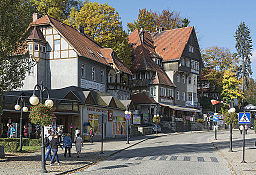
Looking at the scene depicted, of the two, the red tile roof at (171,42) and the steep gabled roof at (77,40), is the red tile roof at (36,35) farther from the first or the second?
the red tile roof at (171,42)

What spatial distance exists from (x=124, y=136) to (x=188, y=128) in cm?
2324

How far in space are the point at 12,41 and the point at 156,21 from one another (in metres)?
58.5

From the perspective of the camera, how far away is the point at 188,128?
65.9 metres

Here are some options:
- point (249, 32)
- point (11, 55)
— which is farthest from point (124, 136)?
point (249, 32)

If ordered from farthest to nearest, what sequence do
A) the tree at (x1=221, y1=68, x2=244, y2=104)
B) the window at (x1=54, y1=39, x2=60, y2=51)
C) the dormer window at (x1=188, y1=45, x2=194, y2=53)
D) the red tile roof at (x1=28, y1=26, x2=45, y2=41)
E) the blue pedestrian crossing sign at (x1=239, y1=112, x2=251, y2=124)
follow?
the tree at (x1=221, y1=68, x2=244, y2=104), the dormer window at (x1=188, y1=45, x2=194, y2=53), the window at (x1=54, y1=39, x2=60, y2=51), the red tile roof at (x1=28, y1=26, x2=45, y2=41), the blue pedestrian crossing sign at (x1=239, y1=112, x2=251, y2=124)

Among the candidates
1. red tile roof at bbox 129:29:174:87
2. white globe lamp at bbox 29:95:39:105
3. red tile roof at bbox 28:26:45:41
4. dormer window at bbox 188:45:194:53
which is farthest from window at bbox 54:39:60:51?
dormer window at bbox 188:45:194:53

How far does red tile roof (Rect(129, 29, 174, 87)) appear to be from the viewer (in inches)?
2414

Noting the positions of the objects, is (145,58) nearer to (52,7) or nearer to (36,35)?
(52,7)

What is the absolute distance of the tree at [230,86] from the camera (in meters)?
71.6

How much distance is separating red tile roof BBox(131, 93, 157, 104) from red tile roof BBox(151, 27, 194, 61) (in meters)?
10.1

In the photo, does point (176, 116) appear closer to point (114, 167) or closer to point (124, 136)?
point (124, 136)

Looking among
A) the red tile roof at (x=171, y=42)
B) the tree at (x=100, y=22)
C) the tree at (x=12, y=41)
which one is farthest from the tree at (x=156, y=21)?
the tree at (x=12, y=41)

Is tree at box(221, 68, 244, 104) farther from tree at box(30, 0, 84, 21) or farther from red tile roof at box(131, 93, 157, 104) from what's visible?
tree at box(30, 0, 84, 21)

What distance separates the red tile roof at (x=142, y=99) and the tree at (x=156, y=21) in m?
17.8
